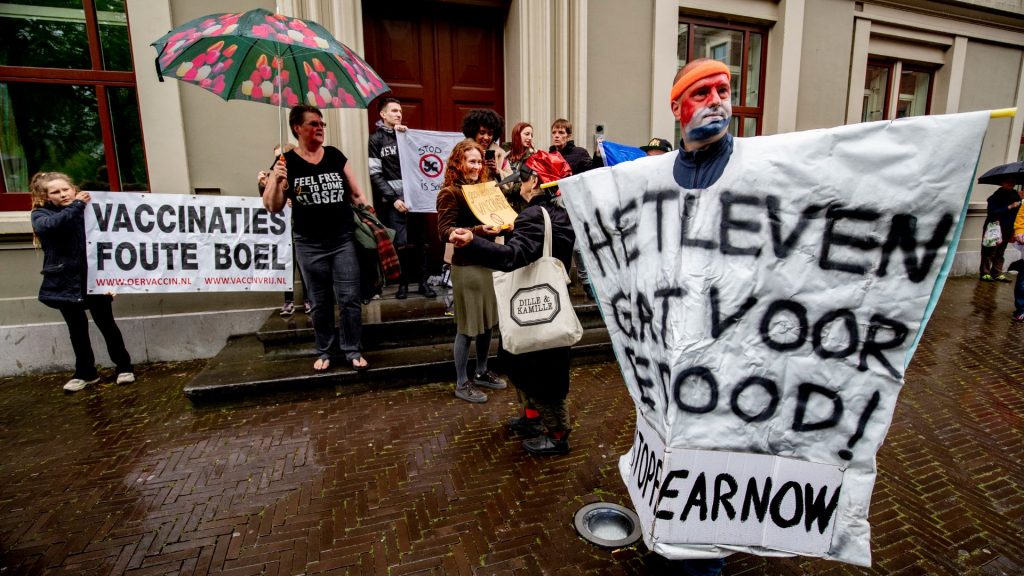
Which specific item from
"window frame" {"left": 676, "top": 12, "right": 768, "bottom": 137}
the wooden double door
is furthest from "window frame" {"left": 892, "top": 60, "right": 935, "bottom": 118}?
the wooden double door

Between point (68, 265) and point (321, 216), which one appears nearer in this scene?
point (321, 216)

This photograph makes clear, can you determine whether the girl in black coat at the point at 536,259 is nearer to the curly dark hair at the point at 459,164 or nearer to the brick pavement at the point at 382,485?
the brick pavement at the point at 382,485

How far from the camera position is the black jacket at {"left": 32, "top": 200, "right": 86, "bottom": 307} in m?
4.45

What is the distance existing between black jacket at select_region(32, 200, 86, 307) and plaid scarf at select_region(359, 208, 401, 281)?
2656 mm

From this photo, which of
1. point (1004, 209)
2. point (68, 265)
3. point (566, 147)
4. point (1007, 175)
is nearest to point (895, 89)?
point (1007, 175)

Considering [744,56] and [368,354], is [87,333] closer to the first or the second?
[368,354]

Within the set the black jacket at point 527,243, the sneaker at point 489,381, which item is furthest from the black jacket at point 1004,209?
the black jacket at point 527,243

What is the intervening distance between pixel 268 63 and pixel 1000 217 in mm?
10999

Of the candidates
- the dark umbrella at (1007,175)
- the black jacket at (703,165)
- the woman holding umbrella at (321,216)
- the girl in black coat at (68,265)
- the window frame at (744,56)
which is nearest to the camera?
the black jacket at (703,165)

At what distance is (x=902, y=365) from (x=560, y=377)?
187 centimetres

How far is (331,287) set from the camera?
4410 mm

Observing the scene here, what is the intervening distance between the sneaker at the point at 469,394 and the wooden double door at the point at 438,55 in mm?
3921

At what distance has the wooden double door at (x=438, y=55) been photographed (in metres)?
6.39

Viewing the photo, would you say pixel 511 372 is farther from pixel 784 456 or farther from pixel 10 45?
pixel 10 45
